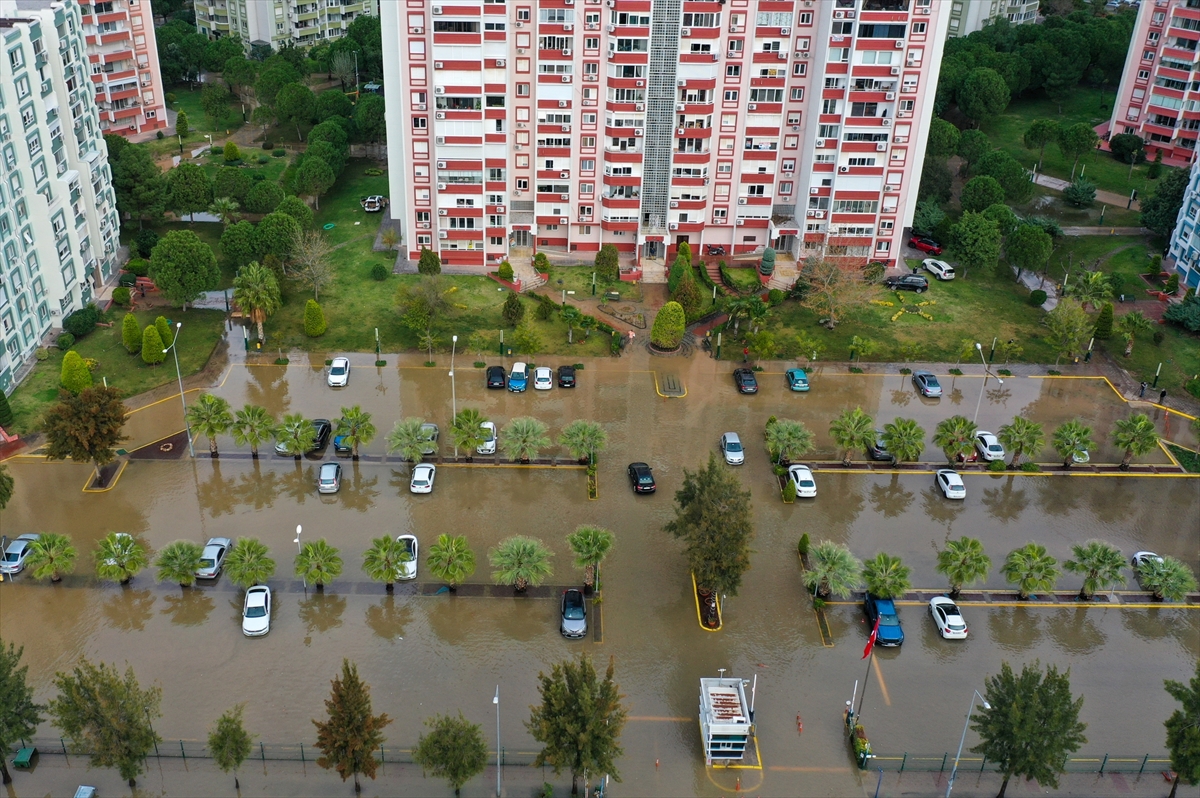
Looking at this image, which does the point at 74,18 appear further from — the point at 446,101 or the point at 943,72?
the point at 943,72

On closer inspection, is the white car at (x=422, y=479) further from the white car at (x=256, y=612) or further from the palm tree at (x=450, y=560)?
the white car at (x=256, y=612)

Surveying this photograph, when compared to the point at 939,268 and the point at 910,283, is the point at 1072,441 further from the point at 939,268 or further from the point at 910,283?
the point at 939,268

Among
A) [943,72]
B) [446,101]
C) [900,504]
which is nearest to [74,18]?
[446,101]

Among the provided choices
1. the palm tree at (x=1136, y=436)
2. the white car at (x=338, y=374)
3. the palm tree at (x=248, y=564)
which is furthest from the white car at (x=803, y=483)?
the white car at (x=338, y=374)

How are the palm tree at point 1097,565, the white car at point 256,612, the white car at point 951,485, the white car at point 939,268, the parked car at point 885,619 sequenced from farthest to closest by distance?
1. the white car at point 939,268
2. the white car at point 951,485
3. the palm tree at point 1097,565
4. the parked car at point 885,619
5. the white car at point 256,612

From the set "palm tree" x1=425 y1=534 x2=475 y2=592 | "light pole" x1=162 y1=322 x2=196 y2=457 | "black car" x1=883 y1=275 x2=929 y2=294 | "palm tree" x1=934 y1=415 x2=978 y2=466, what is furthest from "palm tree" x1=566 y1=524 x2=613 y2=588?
"black car" x1=883 y1=275 x2=929 y2=294

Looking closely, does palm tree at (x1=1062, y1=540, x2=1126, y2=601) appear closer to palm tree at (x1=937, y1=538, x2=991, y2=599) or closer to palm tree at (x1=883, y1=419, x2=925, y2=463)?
palm tree at (x1=937, y1=538, x2=991, y2=599)

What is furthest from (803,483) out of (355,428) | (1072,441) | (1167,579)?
(355,428)
